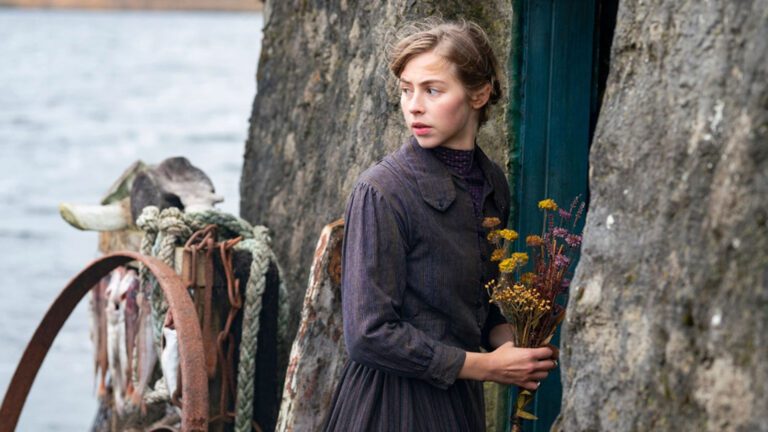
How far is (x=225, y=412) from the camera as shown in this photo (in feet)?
16.2

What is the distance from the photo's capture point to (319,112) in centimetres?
537

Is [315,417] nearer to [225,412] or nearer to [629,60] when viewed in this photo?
[225,412]

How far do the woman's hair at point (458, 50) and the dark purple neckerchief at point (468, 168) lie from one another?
169 mm

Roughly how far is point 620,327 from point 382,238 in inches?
24.9

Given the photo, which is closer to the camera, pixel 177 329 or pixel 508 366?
pixel 508 366

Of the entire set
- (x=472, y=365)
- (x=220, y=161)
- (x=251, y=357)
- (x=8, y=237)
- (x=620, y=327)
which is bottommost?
(x=8, y=237)

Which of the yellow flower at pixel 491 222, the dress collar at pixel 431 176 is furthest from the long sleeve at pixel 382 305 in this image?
the yellow flower at pixel 491 222

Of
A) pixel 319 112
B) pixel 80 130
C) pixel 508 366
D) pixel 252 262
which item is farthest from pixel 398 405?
pixel 80 130

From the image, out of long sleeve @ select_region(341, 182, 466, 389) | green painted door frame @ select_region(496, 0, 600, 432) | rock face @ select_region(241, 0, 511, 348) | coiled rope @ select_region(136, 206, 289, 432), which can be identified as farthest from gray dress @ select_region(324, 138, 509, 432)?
coiled rope @ select_region(136, 206, 289, 432)

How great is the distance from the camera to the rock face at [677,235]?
2.55 meters

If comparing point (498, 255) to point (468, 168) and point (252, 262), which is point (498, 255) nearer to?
point (468, 168)

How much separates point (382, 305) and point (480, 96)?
58cm

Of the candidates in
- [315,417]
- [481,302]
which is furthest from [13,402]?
[481,302]

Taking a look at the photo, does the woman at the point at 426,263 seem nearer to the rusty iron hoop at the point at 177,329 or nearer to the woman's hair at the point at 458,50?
the woman's hair at the point at 458,50
